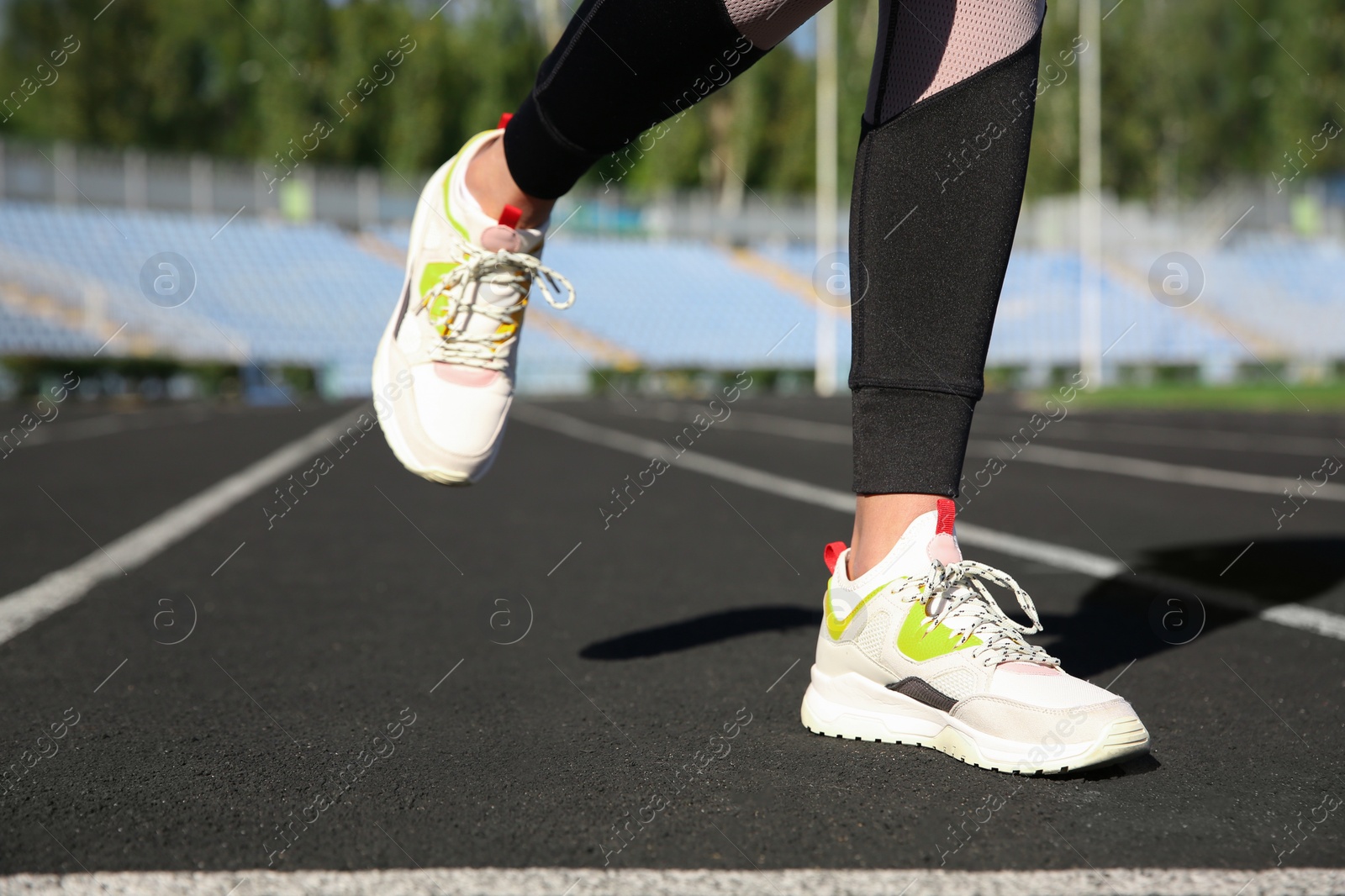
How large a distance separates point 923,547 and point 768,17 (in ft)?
2.23

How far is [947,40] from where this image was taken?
158 cm

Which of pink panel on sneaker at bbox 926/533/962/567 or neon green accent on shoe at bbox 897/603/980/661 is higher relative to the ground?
pink panel on sneaker at bbox 926/533/962/567

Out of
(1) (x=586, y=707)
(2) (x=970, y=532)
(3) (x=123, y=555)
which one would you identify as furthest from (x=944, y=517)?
(3) (x=123, y=555)

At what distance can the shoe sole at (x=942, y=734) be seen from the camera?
1.35m

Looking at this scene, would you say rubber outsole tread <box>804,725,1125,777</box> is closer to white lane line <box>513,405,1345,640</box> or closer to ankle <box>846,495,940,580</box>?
ankle <box>846,495,940,580</box>

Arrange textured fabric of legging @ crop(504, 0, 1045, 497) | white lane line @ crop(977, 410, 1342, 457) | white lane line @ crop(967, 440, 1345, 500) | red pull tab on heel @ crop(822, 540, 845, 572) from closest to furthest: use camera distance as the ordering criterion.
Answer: textured fabric of legging @ crop(504, 0, 1045, 497) → red pull tab on heel @ crop(822, 540, 845, 572) → white lane line @ crop(967, 440, 1345, 500) → white lane line @ crop(977, 410, 1342, 457)

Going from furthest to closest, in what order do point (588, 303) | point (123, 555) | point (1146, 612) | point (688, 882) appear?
point (588, 303) < point (123, 555) < point (1146, 612) < point (688, 882)

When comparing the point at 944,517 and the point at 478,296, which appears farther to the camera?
the point at 478,296

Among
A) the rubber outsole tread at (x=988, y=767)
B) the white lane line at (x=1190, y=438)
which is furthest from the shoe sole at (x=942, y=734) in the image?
the white lane line at (x=1190, y=438)

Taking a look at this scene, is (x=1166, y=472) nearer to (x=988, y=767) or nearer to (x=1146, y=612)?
(x=1146, y=612)

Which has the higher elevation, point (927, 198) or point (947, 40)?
point (947, 40)

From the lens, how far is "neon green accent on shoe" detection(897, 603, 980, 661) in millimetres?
1547

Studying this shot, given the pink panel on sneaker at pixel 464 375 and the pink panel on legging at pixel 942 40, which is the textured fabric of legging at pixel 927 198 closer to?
the pink panel on legging at pixel 942 40

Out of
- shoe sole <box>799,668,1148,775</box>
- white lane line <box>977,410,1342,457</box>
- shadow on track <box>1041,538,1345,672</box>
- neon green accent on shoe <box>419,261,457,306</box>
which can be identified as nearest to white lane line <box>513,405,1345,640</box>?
shadow on track <box>1041,538,1345,672</box>
